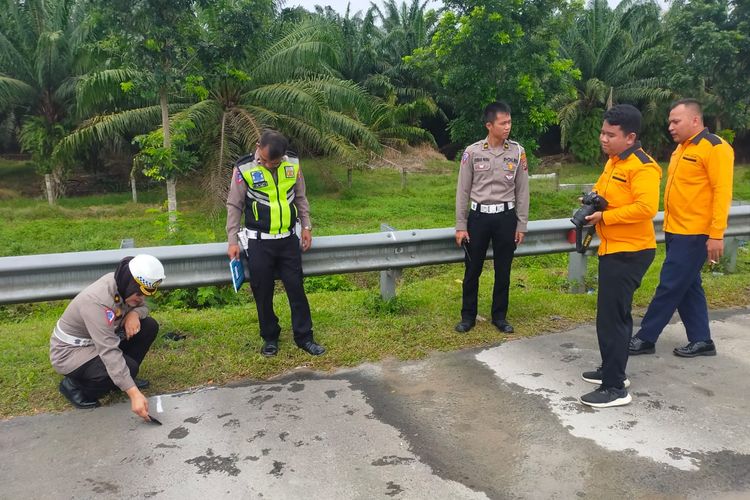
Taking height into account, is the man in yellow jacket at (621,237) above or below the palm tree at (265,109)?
below

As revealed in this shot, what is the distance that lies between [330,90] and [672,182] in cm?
1207

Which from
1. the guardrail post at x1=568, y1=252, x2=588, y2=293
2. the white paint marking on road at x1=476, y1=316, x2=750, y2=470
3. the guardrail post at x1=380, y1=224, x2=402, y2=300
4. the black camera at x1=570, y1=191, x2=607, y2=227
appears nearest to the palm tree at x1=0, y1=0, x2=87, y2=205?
the guardrail post at x1=380, y1=224, x2=402, y2=300

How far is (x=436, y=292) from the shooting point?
6.00 meters

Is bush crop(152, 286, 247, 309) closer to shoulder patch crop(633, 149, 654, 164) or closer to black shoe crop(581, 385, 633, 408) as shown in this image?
black shoe crop(581, 385, 633, 408)

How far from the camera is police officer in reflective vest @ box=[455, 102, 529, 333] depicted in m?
4.81

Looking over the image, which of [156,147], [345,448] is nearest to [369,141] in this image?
[156,147]

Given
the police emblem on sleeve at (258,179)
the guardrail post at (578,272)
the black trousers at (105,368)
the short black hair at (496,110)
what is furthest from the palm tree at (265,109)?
the black trousers at (105,368)

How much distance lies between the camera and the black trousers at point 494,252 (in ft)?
15.9

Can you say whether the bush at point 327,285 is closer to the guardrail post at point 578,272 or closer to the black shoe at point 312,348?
the guardrail post at point 578,272

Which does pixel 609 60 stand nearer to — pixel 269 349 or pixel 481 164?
pixel 481 164

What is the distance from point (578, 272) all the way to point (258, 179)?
326 centimetres

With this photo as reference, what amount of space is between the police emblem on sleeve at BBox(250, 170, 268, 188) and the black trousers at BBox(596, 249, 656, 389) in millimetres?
2318

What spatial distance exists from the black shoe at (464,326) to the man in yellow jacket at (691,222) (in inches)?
46.4

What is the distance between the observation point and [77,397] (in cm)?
367
